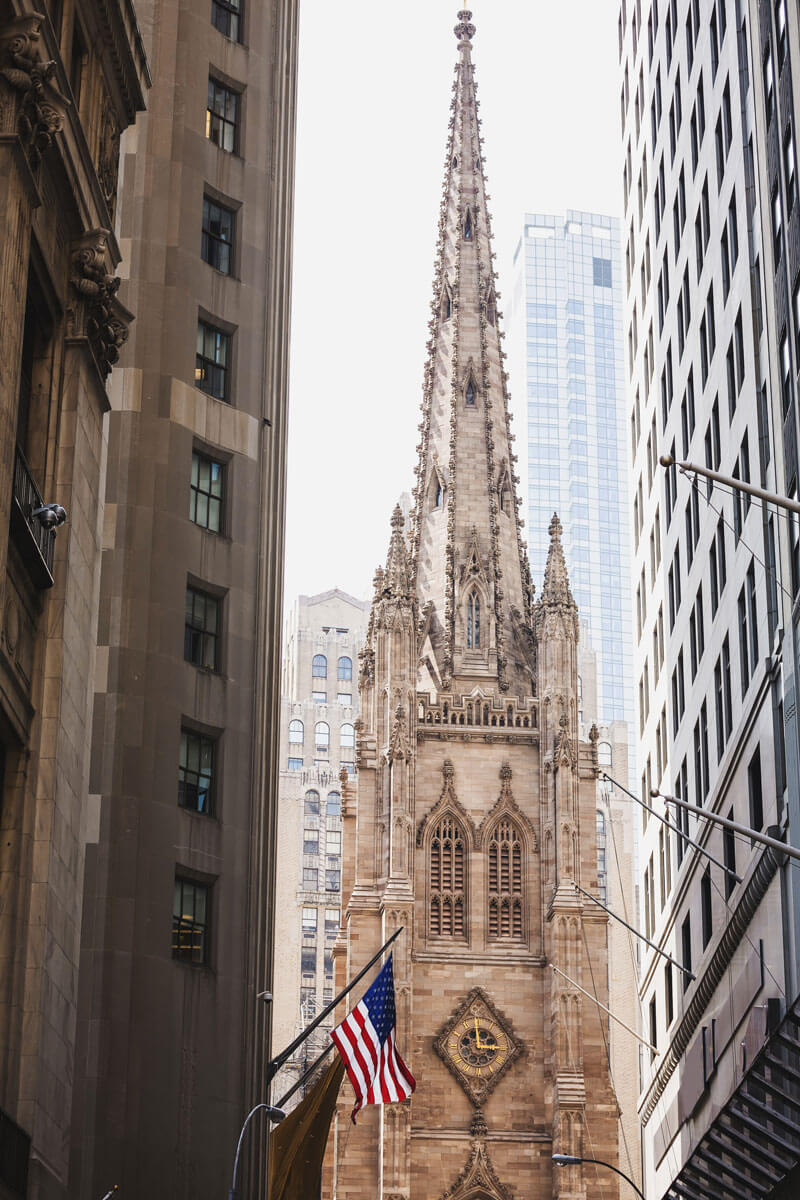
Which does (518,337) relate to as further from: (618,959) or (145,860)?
(145,860)

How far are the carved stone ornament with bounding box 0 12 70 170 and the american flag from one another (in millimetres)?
20844

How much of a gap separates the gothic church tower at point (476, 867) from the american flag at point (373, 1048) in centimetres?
4132

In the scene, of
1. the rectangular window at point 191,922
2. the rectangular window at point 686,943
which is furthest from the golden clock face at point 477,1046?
the rectangular window at point 191,922

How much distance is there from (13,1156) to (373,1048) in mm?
18363

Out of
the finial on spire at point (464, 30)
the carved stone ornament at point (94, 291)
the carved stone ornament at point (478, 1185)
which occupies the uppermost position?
the finial on spire at point (464, 30)

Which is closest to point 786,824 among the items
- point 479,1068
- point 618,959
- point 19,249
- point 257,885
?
point 257,885

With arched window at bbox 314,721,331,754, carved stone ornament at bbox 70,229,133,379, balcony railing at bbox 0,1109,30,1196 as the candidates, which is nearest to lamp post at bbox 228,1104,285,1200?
balcony railing at bbox 0,1109,30,1196

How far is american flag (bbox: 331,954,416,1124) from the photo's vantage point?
3803cm

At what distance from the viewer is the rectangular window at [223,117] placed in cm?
4091

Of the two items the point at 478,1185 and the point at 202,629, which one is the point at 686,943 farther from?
the point at 478,1185

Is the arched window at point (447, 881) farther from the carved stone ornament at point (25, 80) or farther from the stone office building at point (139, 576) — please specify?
the carved stone ornament at point (25, 80)

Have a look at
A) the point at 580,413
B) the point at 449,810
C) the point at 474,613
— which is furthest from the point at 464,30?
the point at 580,413

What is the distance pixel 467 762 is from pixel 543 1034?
12236 mm

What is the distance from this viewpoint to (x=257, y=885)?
1491 inches
